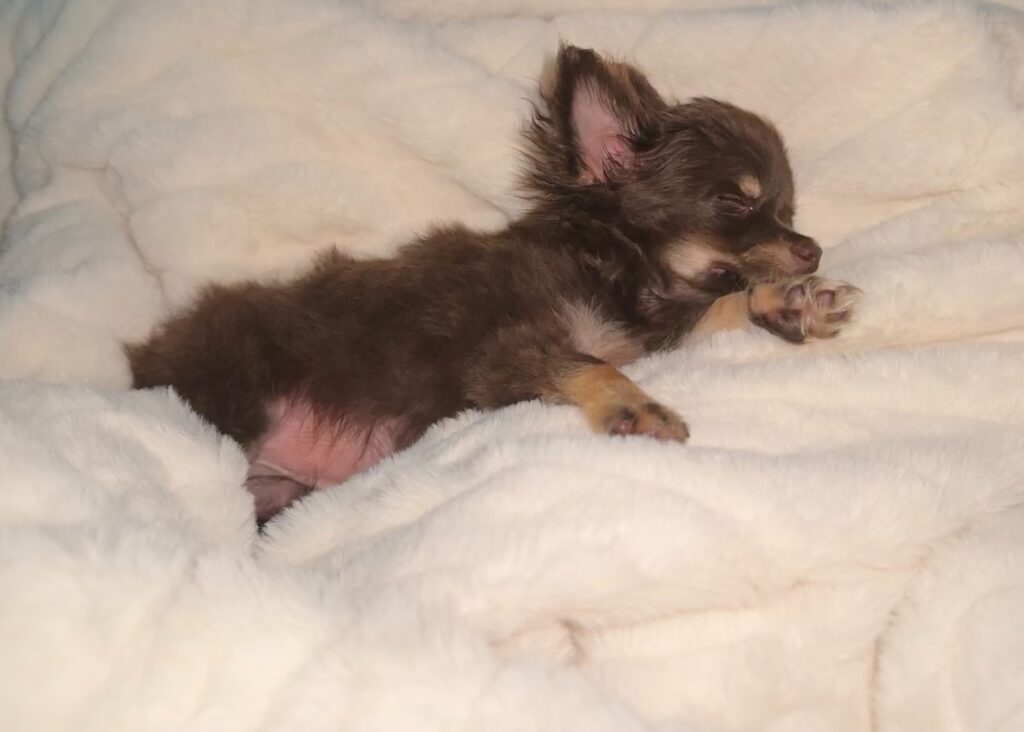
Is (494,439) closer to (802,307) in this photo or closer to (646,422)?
(646,422)

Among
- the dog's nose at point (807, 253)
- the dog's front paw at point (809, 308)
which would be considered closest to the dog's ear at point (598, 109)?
the dog's nose at point (807, 253)

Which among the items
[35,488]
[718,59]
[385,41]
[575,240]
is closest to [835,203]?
[718,59]

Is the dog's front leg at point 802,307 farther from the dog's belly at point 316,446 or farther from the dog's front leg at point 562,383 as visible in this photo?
the dog's belly at point 316,446

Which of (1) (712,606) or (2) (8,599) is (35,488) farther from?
(1) (712,606)

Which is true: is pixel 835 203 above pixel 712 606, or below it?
above

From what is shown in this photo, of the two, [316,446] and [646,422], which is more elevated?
[646,422]

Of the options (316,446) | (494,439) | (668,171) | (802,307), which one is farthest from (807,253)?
(316,446)
